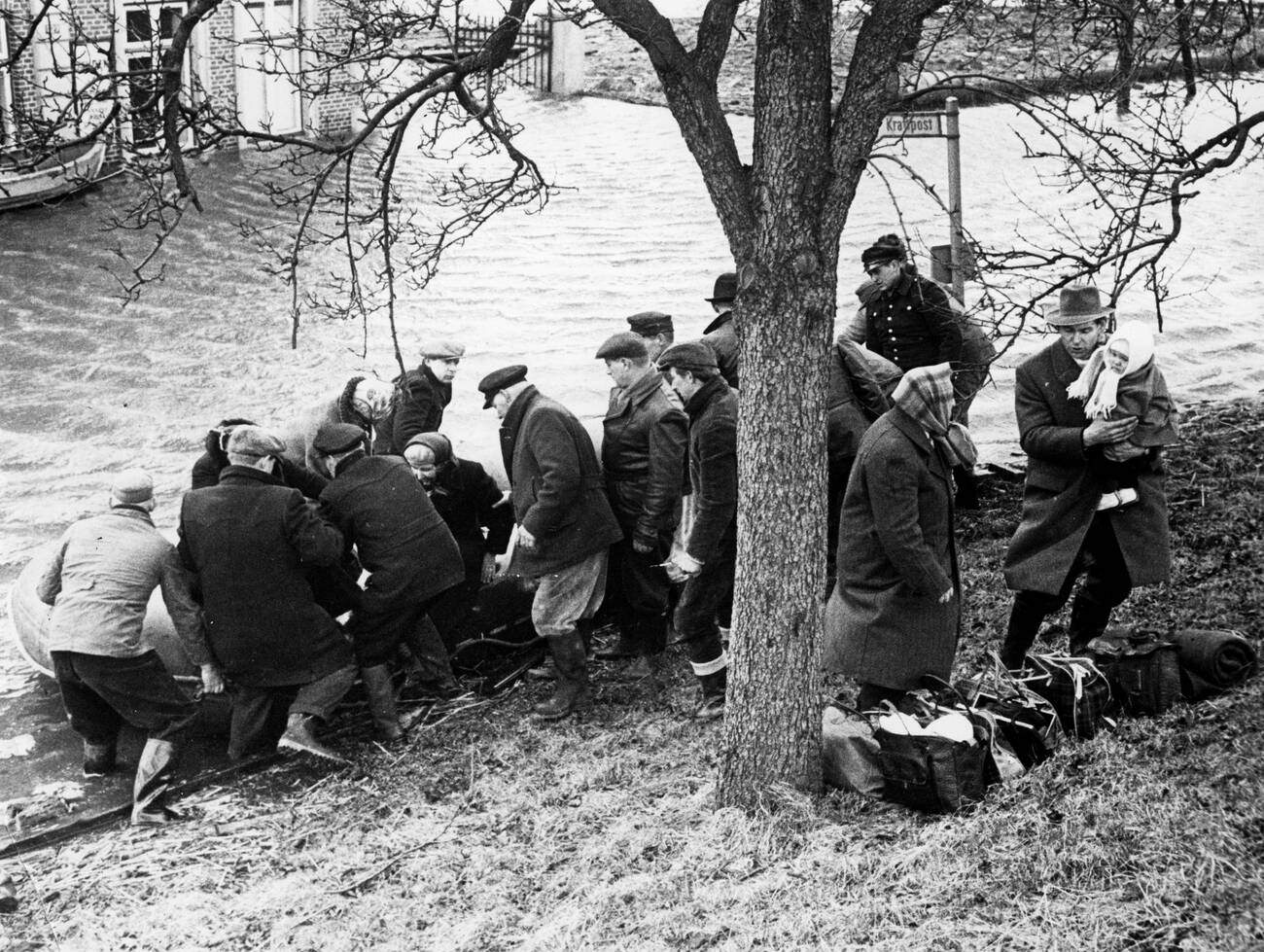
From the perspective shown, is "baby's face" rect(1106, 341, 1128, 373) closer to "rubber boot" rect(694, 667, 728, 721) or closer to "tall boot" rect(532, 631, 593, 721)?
"rubber boot" rect(694, 667, 728, 721)

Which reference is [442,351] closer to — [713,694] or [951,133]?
[713,694]

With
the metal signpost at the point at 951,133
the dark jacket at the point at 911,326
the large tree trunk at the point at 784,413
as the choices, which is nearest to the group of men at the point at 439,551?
the dark jacket at the point at 911,326

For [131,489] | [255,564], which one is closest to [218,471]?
[131,489]

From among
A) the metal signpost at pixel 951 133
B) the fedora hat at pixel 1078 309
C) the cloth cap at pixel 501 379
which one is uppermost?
the metal signpost at pixel 951 133

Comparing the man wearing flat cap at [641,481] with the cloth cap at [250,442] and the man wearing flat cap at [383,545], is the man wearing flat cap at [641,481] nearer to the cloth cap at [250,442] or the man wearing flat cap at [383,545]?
the man wearing flat cap at [383,545]

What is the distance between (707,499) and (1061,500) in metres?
1.70

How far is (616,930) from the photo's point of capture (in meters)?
5.20

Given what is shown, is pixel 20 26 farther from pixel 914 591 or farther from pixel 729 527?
pixel 914 591

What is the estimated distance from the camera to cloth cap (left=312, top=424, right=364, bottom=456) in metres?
7.32

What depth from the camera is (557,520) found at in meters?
7.56

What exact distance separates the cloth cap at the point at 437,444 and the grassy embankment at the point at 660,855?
4.63 ft

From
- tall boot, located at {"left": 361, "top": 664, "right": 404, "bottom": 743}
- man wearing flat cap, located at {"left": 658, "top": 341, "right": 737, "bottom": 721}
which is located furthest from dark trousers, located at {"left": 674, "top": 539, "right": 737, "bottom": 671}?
tall boot, located at {"left": 361, "top": 664, "right": 404, "bottom": 743}

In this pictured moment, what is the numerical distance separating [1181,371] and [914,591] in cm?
901

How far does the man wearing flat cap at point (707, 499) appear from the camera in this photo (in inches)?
284
